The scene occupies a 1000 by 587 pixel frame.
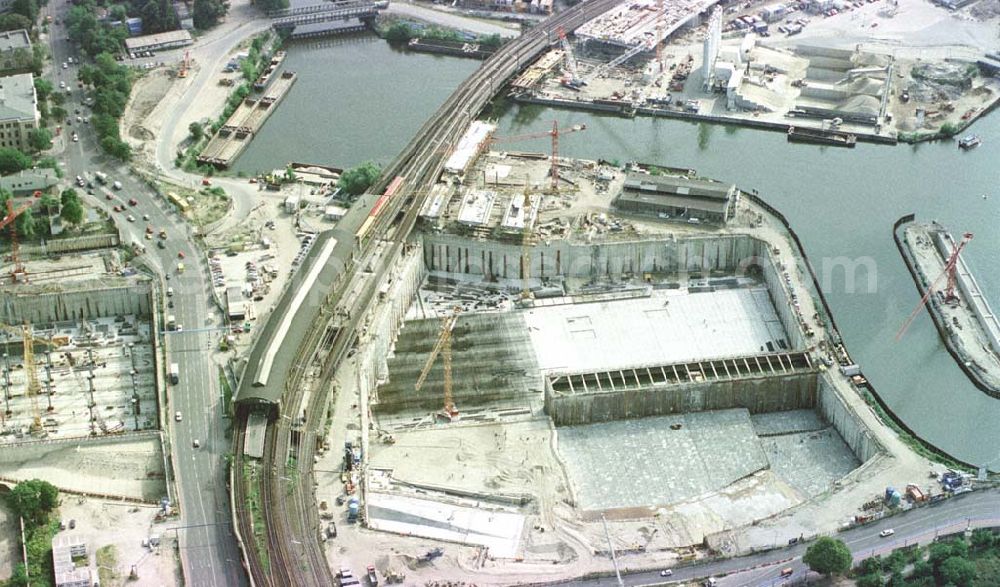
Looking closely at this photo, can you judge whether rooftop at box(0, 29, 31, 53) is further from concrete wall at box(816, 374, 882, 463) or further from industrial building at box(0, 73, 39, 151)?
concrete wall at box(816, 374, 882, 463)

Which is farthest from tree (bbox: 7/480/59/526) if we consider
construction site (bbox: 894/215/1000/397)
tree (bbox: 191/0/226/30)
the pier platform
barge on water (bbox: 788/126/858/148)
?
tree (bbox: 191/0/226/30)

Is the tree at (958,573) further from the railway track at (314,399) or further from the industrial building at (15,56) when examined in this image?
the industrial building at (15,56)

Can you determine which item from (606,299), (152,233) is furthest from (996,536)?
(152,233)

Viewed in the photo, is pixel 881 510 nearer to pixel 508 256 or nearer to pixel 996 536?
pixel 996 536

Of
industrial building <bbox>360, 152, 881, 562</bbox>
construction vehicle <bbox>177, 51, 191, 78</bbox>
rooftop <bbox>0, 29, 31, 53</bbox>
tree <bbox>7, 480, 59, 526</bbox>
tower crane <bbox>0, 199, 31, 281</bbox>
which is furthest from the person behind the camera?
construction vehicle <bbox>177, 51, 191, 78</bbox>

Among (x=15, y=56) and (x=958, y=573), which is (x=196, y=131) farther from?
(x=958, y=573)
